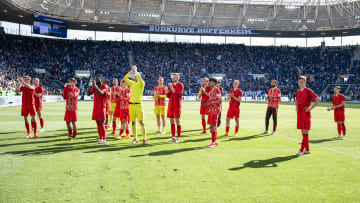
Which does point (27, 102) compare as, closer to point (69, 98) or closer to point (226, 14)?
point (69, 98)

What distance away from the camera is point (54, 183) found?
4797 millimetres

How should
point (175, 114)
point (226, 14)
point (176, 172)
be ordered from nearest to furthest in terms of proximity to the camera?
point (176, 172), point (175, 114), point (226, 14)

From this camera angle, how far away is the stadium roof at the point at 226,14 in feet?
150

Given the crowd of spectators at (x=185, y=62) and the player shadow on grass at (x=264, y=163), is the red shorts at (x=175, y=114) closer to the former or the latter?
the player shadow on grass at (x=264, y=163)

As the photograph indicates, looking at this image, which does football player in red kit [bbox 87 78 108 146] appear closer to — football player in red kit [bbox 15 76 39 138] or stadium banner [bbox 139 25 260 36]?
football player in red kit [bbox 15 76 39 138]

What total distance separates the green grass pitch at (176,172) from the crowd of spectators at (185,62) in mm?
39263

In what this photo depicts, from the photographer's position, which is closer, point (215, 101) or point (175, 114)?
point (215, 101)

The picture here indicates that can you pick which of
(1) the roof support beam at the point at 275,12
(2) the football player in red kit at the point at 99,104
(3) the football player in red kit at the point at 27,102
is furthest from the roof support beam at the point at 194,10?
(2) the football player in red kit at the point at 99,104

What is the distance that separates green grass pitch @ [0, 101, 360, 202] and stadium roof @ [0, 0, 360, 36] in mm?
40980

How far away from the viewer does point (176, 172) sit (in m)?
5.57

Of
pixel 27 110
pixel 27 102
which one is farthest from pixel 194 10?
pixel 27 110

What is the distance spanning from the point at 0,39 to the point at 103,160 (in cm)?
4864

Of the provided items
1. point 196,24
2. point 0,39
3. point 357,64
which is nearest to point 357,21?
point 357,64

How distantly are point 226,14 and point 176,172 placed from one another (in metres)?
49.3
